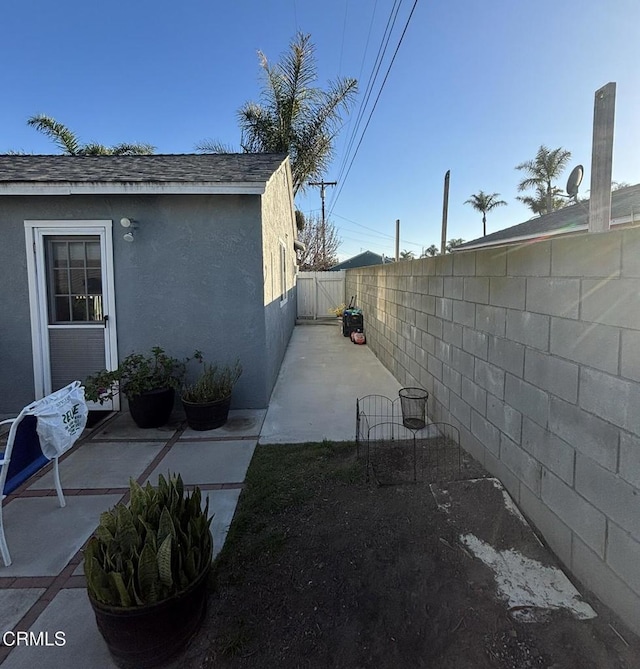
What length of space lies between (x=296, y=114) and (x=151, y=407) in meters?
13.6

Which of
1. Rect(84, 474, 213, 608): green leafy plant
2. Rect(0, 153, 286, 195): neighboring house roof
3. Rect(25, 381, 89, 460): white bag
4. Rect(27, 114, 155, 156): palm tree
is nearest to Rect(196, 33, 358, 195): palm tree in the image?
Rect(27, 114, 155, 156): palm tree

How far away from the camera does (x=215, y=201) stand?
16.5 ft

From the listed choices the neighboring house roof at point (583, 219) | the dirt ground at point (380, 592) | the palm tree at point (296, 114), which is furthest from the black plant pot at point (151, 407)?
the palm tree at point (296, 114)

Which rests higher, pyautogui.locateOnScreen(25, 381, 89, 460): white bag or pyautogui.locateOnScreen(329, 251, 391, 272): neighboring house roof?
pyautogui.locateOnScreen(329, 251, 391, 272): neighboring house roof

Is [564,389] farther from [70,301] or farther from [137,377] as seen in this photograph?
[70,301]

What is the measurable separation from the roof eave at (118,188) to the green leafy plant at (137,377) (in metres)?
1.95

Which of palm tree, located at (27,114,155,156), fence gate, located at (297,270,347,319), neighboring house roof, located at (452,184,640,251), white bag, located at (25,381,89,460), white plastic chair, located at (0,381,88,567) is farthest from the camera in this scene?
fence gate, located at (297,270,347,319)

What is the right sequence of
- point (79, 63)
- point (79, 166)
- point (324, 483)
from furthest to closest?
point (79, 63)
point (79, 166)
point (324, 483)

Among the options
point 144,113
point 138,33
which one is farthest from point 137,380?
point 144,113

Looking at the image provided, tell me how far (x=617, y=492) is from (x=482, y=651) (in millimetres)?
950

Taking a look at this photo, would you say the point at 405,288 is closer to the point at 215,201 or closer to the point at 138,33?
the point at 215,201

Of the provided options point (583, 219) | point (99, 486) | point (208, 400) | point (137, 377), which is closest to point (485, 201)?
point (583, 219)

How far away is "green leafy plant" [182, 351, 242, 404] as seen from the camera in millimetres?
4641

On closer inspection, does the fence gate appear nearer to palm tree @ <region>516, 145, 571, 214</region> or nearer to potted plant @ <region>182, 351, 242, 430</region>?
potted plant @ <region>182, 351, 242, 430</region>
